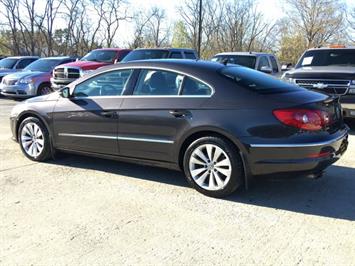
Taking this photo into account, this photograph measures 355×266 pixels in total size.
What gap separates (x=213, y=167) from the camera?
5.24m

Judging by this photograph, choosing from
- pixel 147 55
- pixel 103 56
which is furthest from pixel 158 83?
pixel 103 56

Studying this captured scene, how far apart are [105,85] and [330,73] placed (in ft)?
17.6

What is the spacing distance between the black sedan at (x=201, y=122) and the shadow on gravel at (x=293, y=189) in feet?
1.01

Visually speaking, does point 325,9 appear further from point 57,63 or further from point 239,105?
point 239,105

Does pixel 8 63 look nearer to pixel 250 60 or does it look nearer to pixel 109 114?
pixel 250 60

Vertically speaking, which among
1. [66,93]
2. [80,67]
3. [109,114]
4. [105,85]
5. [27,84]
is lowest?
[27,84]

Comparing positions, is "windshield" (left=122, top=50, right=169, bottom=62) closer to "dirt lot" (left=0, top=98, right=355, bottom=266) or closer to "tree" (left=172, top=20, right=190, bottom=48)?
"dirt lot" (left=0, top=98, right=355, bottom=266)

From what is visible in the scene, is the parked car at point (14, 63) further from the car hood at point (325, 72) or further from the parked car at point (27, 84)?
the car hood at point (325, 72)

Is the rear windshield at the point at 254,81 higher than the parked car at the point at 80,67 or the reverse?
higher

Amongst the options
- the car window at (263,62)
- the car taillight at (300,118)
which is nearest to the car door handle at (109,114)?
the car taillight at (300,118)

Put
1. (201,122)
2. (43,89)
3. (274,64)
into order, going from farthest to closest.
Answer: (43,89)
(274,64)
(201,122)

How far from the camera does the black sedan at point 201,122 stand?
4.90m

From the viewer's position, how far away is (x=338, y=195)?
5.35m

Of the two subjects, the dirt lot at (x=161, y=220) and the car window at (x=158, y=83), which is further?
the car window at (x=158, y=83)
